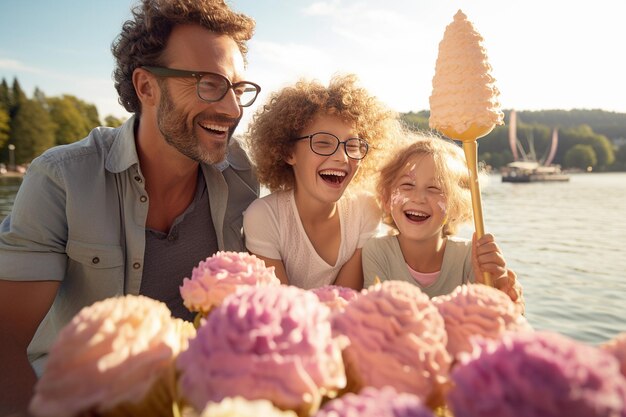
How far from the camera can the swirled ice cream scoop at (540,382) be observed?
0.41 metres

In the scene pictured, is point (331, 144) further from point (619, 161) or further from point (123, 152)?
point (619, 161)

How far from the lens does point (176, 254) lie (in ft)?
8.48

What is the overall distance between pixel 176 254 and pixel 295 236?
0.73m

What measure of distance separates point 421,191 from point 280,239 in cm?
90

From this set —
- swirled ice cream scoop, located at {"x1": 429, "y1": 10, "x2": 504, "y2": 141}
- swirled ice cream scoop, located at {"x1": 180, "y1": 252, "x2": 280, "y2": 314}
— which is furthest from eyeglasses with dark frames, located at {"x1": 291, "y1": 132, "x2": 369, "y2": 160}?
swirled ice cream scoop, located at {"x1": 180, "y1": 252, "x2": 280, "y2": 314}

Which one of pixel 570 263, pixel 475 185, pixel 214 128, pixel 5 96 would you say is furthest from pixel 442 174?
pixel 5 96

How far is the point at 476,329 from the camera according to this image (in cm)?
65

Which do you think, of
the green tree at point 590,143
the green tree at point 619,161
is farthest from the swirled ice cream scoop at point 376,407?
the green tree at point 619,161

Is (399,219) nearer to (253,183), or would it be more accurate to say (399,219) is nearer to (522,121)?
(253,183)

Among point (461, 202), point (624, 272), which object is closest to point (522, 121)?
point (624, 272)

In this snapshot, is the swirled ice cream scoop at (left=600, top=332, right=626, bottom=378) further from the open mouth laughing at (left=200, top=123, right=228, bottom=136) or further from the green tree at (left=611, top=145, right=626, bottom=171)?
the green tree at (left=611, top=145, right=626, bottom=171)

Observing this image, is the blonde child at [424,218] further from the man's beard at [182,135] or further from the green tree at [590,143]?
the green tree at [590,143]

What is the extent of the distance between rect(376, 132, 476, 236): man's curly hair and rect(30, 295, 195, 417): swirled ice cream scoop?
7.95 ft

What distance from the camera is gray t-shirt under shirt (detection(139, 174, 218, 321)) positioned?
253cm
